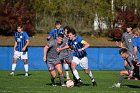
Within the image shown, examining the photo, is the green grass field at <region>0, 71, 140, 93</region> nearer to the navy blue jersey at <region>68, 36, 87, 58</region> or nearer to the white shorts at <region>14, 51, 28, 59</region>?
the navy blue jersey at <region>68, 36, 87, 58</region>

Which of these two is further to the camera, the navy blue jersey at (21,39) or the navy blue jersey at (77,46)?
the navy blue jersey at (21,39)

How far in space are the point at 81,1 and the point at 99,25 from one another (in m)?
3.28

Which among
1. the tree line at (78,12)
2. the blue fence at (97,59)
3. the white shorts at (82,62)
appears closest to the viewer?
the white shorts at (82,62)

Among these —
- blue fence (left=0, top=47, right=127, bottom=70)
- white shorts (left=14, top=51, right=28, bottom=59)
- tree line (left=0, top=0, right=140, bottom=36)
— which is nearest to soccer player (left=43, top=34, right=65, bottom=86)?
white shorts (left=14, top=51, right=28, bottom=59)

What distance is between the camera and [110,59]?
30406 millimetres

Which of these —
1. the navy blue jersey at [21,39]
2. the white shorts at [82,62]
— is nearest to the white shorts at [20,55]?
the navy blue jersey at [21,39]

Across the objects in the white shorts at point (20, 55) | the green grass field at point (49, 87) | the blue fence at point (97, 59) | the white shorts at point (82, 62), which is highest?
the white shorts at point (82, 62)

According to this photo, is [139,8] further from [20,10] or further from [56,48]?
[56,48]

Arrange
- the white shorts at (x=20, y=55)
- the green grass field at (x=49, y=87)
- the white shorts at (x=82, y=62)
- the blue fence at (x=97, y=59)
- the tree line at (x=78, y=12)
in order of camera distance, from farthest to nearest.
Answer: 1. the tree line at (x=78, y=12)
2. the blue fence at (x=97, y=59)
3. the white shorts at (x=20, y=55)
4. the white shorts at (x=82, y=62)
5. the green grass field at (x=49, y=87)

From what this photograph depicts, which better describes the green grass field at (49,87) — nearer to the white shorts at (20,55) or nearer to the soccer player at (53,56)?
the soccer player at (53,56)

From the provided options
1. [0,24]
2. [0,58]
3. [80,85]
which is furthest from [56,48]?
[0,24]

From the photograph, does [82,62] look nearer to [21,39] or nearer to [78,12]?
[21,39]

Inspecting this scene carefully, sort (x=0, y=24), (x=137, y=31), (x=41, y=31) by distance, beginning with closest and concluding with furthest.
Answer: (x=137, y=31) → (x=0, y=24) → (x=41, y=31)

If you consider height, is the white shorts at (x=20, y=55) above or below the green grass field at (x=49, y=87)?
above
